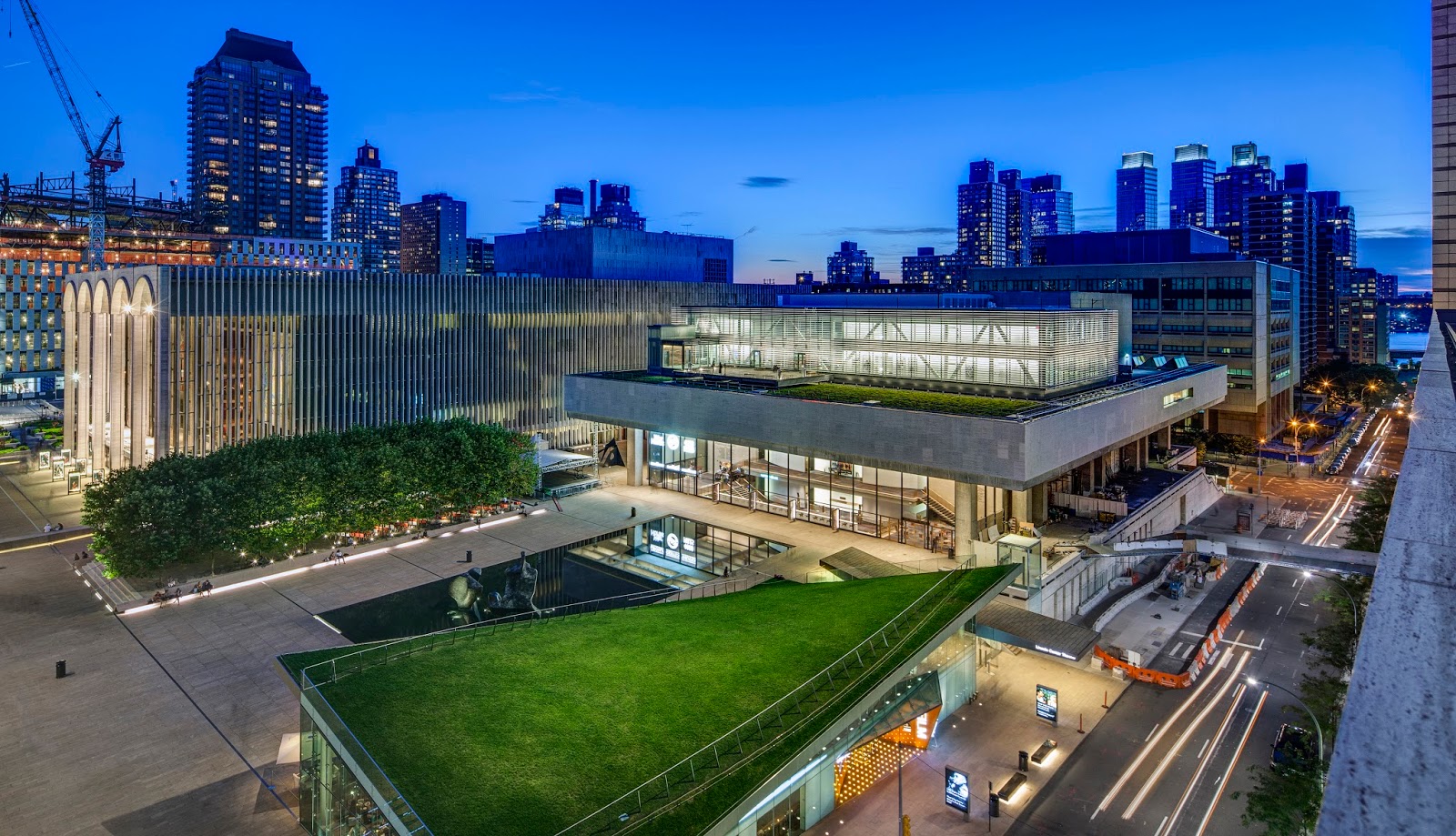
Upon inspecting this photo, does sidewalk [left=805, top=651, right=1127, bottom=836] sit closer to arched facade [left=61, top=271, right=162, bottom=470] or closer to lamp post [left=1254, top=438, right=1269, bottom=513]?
lamp post [left=1254, top=438, right=1269, bottom=513]

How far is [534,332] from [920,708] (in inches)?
2500

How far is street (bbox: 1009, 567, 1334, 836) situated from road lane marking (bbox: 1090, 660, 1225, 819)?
42 mm

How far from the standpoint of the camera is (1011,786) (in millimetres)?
29266

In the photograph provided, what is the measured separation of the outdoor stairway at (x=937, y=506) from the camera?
5047cm

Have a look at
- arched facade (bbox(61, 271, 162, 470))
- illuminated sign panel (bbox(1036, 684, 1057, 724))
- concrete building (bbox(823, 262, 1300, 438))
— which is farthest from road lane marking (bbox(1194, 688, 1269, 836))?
arched facade (bbox(61, 271, 162, 470))

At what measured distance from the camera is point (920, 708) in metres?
30.9

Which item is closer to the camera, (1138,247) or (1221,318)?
(1221,318)

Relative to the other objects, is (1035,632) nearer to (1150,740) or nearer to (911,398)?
(1150,740)

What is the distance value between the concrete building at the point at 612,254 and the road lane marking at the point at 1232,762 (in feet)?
259

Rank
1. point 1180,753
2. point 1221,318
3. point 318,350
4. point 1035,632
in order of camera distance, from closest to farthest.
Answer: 1. point 1180,753
2. point 1035,632
3. point 318,350
4. point 1221,318

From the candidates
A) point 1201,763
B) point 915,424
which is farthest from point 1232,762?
point 915,424

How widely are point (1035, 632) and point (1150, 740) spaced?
19.6 ft

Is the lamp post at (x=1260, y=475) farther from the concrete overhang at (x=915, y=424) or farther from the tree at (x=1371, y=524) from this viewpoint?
the tree at (x=1371, y=524)

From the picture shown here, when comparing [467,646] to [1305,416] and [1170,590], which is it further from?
[1305,416]
